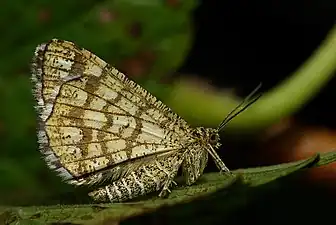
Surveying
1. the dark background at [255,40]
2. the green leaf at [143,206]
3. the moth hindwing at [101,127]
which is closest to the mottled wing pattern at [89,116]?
the moth hindwing at [101,127]

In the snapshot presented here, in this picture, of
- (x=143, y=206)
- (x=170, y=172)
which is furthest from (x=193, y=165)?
(x=143, y=206)

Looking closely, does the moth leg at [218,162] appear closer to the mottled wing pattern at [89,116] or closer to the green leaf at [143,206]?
the mottled wing pattern at [89,116]

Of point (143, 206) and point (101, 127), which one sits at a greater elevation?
point (101, 127)

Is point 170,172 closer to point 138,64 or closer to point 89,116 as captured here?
point 89,116

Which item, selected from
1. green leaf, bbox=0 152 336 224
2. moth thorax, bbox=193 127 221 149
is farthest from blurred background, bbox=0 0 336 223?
green leaf, bbox=0 152 336 224

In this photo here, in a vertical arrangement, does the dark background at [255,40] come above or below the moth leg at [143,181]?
above

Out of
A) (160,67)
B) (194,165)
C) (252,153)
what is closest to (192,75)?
(160,67)

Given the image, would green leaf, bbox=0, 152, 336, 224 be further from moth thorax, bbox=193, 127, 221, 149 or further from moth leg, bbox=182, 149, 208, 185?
moth thorax, bbox=193, 127, 221, 149
